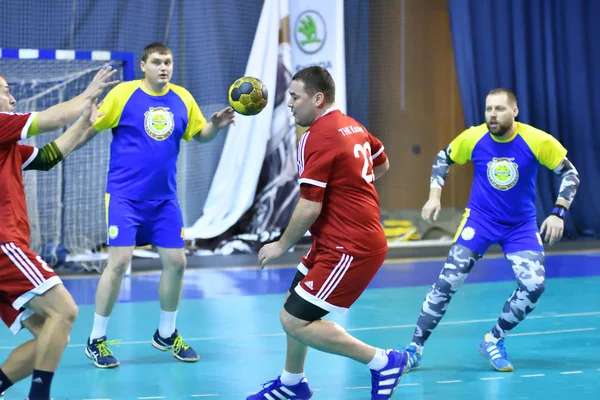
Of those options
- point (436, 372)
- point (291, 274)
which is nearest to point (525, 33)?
point (291, 274)

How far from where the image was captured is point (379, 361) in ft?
15.8

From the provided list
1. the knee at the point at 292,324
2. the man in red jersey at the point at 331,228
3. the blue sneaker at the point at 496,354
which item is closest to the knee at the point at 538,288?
the blue sneaker at the point at 496,354

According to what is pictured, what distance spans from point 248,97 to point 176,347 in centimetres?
182

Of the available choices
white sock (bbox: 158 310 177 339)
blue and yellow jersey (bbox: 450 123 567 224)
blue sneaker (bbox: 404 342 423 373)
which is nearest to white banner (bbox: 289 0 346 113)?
blue and yellow jersey (bbox: 450 123 567 224)

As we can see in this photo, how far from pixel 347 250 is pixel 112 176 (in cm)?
225

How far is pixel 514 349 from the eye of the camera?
21.1 feet

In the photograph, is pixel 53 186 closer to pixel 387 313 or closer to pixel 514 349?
pixel 387 313

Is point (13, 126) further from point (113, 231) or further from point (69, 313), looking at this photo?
point (113, 231)

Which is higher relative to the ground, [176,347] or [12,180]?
[12,180]

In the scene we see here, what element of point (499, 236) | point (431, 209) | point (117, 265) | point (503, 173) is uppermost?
point (503, 173)

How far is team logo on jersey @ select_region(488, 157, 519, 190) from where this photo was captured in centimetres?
601

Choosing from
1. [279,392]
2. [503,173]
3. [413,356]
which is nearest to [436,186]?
[503,173]

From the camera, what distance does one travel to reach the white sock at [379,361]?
189 inches

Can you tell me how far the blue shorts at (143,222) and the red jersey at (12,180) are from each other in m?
1.41
